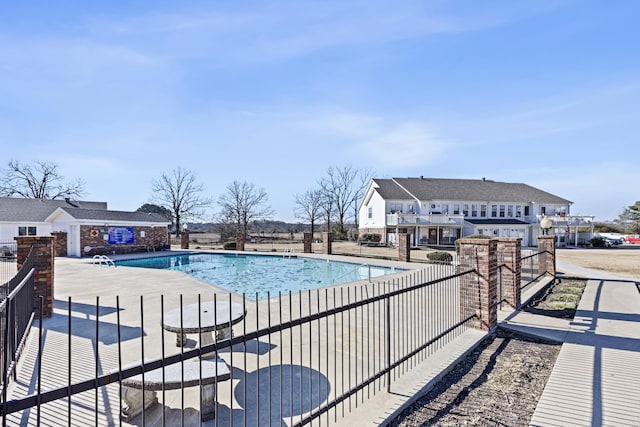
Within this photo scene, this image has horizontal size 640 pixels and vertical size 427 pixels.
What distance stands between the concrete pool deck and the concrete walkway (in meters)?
1.28

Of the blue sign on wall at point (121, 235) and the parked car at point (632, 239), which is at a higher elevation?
the blue sign on wall at point (121, 235)

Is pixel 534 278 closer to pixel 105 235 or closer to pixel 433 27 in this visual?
pixel 433 27

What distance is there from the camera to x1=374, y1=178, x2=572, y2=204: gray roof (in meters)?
36.7

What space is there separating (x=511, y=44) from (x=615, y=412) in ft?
34.7

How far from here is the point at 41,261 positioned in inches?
297

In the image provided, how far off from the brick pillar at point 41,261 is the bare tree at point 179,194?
4045cm

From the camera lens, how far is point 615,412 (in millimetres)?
3699

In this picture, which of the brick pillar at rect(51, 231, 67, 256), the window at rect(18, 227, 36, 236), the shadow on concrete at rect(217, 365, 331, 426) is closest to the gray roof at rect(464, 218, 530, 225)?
the shadow on concrete at rect(217, 365, 331, 426)

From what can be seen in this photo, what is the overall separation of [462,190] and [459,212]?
3409 mm

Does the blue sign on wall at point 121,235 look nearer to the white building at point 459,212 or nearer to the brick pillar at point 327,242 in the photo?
the brick pillar at point 327,242

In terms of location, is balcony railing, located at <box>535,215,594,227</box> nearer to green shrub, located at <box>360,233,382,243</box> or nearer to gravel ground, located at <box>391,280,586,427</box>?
green shrub, located at <box>360,233,382,243</box>

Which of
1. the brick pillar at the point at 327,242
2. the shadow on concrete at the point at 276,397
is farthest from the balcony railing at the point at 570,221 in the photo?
the shadow on concrete at the point at 276,397

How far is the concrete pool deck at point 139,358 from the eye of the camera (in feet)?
11.8

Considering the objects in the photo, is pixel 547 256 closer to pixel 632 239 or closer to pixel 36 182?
pixel 632 239
